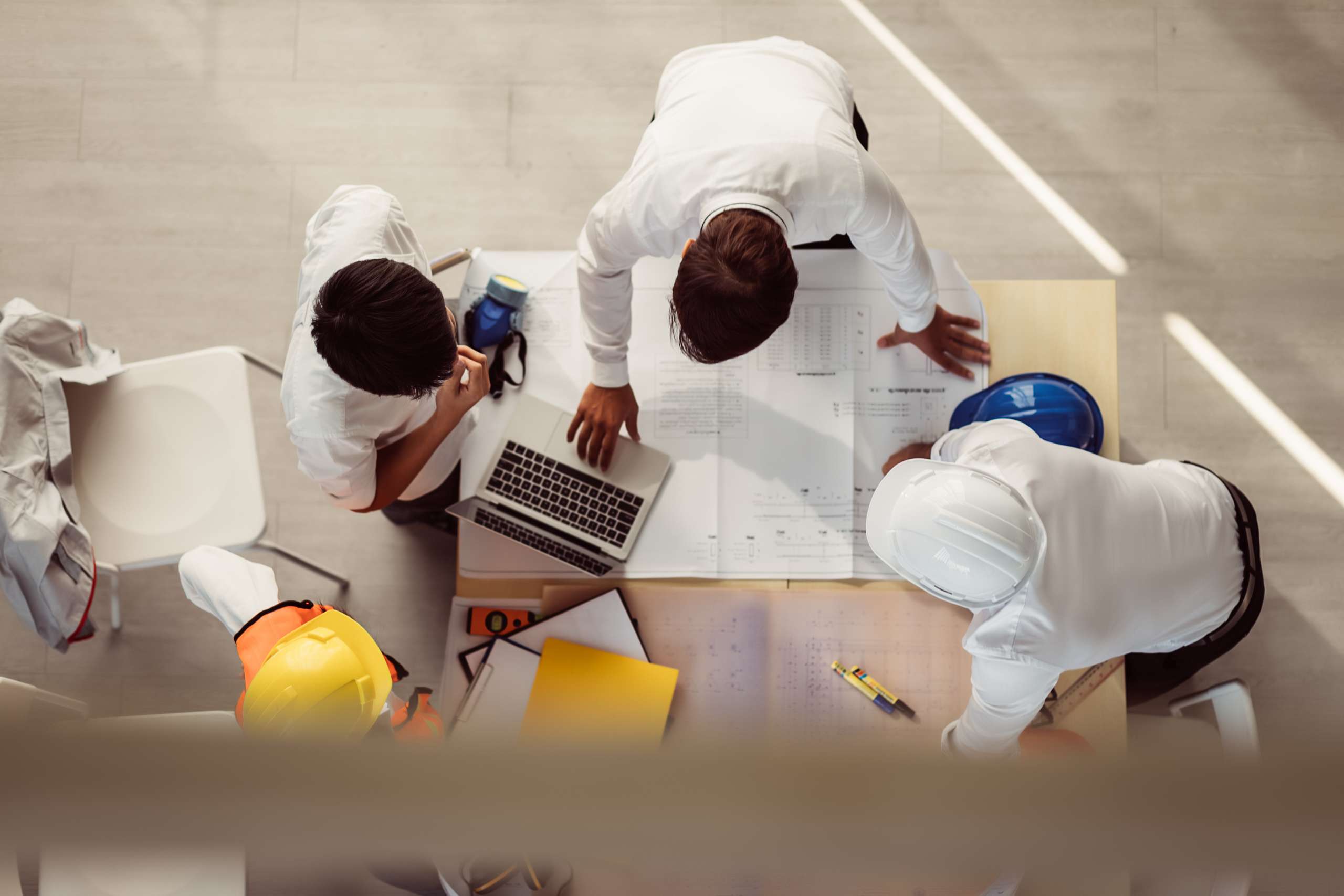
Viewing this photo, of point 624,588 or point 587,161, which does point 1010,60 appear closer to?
point 587,161

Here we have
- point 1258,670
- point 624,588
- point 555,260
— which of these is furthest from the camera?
point 1258,670

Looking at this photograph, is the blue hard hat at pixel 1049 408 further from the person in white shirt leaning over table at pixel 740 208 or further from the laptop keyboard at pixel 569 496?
the laptop keyboard at pixel 569 496

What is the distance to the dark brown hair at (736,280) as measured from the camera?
47.9 inches

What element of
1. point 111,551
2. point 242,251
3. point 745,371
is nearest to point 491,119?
point 242,251

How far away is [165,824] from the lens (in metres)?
0.25

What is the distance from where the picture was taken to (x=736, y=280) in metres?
1.21

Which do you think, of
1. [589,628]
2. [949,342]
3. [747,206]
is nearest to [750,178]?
[747,206]

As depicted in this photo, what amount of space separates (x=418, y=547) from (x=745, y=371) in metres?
1.08

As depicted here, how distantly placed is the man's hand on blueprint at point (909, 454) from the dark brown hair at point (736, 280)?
465mm

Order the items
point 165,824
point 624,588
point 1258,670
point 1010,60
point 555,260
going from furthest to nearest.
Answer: point 1010,60 < point 1258,670 < point 555,260 < point 624,588 < point 165,824

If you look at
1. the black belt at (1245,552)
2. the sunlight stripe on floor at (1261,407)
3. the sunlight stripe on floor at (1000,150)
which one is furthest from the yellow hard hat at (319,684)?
the sunlight stripe on floor at (1261,407)

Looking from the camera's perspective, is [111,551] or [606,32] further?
[606,32]

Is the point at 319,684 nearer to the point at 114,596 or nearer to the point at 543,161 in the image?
the point at 114,596

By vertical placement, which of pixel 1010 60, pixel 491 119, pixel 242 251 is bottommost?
pixel 242 251
